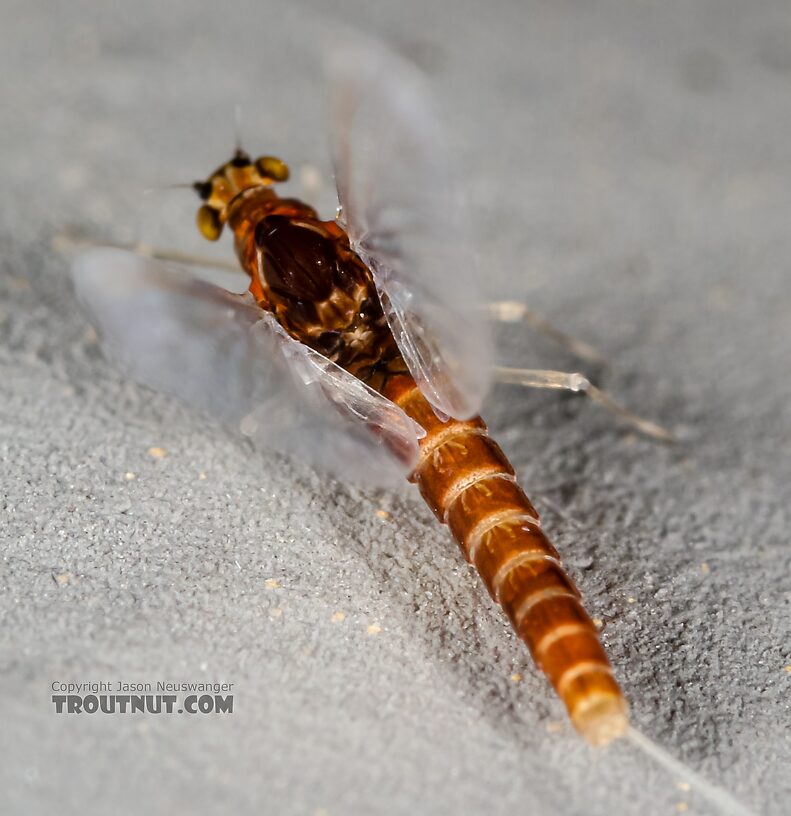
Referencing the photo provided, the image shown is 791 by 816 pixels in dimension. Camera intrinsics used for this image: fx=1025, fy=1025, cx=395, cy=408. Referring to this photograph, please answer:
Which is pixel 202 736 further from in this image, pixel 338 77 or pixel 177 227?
pixel 177 227

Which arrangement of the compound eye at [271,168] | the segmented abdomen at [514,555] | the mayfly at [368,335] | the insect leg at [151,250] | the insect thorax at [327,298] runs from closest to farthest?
1. the segmented abdomen at [514,555]
2. the mayfly at [368,335]
3. the insect thorax at [327,298]
4. the compound eye at [271,168]
5. the insect leg at [151,250]

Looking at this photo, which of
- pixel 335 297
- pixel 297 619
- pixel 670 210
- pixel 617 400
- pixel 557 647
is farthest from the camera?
pixel 670 210

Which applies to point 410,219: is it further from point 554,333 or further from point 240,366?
point 554,333

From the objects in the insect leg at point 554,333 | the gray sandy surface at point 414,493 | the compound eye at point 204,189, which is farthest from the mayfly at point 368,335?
the insect leg at point 554,333

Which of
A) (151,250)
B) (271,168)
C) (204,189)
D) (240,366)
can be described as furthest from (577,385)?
(151,250)

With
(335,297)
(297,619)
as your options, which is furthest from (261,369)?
(297,619)

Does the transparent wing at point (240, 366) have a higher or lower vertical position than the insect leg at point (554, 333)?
lower

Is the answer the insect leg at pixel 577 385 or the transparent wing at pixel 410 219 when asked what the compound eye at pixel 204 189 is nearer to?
the transparent wing at pixel 410 219

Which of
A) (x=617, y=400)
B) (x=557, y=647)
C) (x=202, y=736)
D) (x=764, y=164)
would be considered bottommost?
(x=202, y=736)
